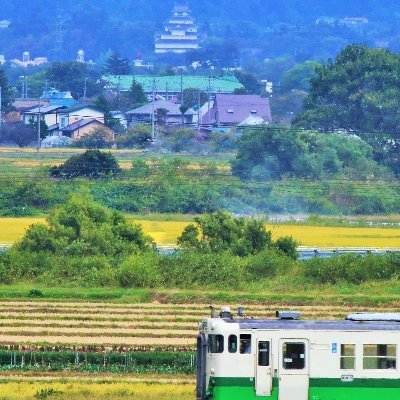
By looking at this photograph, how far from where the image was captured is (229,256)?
178ft

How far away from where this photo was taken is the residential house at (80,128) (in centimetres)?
11731

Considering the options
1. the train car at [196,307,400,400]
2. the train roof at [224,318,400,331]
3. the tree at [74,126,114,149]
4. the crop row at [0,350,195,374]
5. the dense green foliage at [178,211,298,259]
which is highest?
the tree at [74,126,114,149]

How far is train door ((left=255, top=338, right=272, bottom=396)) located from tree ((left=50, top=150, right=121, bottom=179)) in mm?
52620

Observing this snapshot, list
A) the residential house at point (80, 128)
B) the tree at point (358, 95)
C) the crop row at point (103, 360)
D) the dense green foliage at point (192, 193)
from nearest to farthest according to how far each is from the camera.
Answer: the crop row at point (103, 360)
the dense green foliage at point (192, 193)
the tree at point (358, 95)
the residential house at point (80, 128)

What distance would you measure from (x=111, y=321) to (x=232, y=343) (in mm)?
15370

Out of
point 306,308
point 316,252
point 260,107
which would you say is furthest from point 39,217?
point 260,107

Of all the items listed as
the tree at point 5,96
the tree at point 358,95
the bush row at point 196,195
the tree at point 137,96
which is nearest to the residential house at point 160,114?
the tree at point 137,96

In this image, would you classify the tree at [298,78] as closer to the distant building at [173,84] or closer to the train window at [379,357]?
the distant building at [173,84]

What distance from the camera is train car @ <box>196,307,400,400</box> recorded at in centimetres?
2725

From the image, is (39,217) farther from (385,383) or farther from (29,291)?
(385,383)

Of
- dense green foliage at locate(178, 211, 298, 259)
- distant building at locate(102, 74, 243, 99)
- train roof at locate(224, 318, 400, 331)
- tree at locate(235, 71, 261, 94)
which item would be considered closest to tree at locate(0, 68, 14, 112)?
distant building at locate(102, 74, 243, 99)

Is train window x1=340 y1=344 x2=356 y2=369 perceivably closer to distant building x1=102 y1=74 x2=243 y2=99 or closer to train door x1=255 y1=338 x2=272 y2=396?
train door x1=255 y1=338 x2=272 y2=396

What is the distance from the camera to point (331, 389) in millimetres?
27453

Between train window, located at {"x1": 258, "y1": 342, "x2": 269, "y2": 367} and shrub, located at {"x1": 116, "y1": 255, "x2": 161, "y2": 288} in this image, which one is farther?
shrub, located at {"x1": 116, "y1": 255, "x2": 161, "y2": 288}
